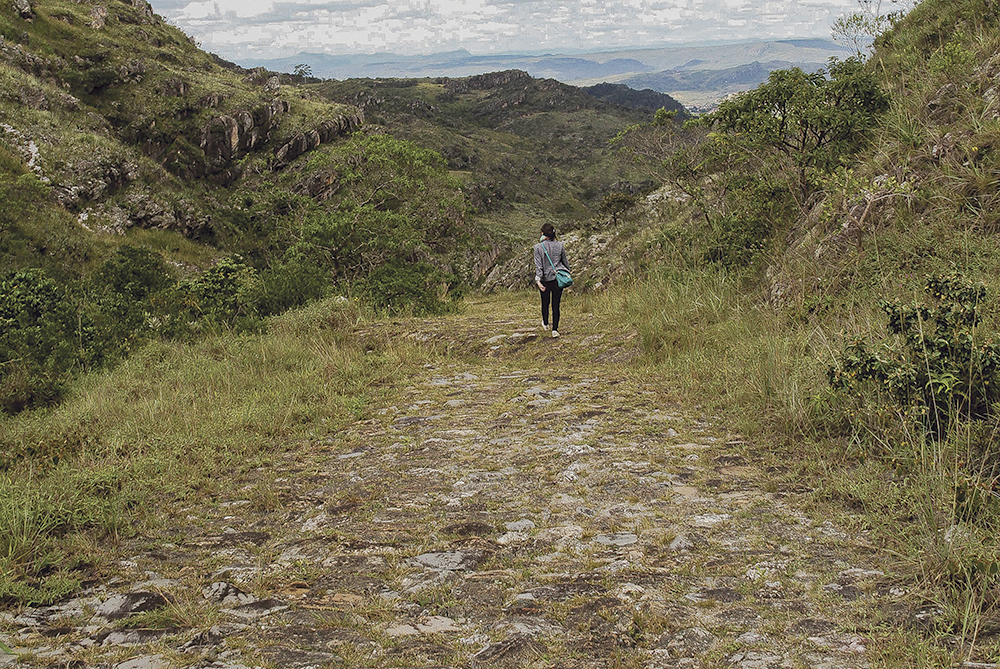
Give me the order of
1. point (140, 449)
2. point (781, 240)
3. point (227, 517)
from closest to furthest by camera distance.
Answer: point (227, 517), point (140, 449), point (781, 240)

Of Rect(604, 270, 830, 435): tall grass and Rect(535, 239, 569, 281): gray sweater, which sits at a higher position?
Rect(535, 239, 569, 281): gray sweater

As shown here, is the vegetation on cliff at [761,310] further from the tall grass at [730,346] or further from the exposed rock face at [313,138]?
the exposed rock face at [313,138]

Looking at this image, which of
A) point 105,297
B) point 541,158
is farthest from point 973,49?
point 541,158

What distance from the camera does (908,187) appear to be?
18.9ft

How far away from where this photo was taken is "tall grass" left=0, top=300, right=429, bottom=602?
3.59 m

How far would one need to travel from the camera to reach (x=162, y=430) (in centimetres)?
553

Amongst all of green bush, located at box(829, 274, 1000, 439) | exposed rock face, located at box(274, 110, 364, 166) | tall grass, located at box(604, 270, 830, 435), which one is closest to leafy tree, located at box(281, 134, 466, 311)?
tall grass, located at box(604, 270, 830, 435)

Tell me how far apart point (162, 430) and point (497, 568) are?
12.5ft

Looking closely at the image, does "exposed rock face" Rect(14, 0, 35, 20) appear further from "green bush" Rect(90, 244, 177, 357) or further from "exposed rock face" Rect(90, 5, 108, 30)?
"green bush" Rect(90, 244, 177, 357)

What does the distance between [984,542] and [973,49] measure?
746 centimetres

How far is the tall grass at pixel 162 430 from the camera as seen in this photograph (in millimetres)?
3592

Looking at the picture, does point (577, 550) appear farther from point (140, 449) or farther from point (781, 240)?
point (781, 240)

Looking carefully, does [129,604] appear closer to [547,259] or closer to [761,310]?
[761,310]

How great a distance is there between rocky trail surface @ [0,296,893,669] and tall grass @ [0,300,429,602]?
0.35 metres
